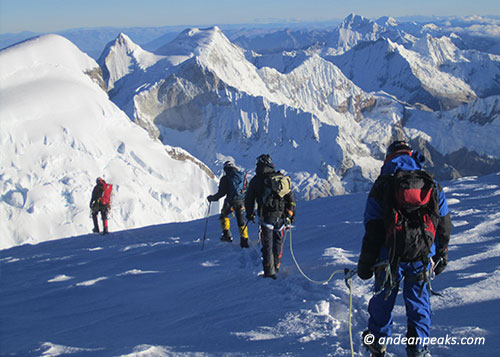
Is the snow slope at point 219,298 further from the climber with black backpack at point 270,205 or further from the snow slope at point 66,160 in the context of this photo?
the snow slope at point 66,160


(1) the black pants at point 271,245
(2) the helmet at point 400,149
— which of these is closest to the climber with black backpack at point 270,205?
(1) the black pants at point 271,245

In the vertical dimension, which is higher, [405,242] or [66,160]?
[405,242]

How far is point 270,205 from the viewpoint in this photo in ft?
27.6

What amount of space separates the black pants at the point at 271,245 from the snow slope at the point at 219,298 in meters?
0.30

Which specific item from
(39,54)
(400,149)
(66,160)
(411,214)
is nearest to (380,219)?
(411,214)

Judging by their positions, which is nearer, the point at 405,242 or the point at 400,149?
the point at 405,242

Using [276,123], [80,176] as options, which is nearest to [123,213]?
[80,176]

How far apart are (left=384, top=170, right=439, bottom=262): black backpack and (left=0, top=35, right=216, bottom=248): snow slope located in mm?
54038

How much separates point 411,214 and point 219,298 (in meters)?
4.25

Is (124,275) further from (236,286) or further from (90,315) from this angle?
(236,286)

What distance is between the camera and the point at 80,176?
195 feet

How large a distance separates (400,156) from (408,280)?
4.51 feet

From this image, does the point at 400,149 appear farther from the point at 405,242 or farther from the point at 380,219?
the point at 405,242

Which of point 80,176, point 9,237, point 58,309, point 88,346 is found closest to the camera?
point 88,346
